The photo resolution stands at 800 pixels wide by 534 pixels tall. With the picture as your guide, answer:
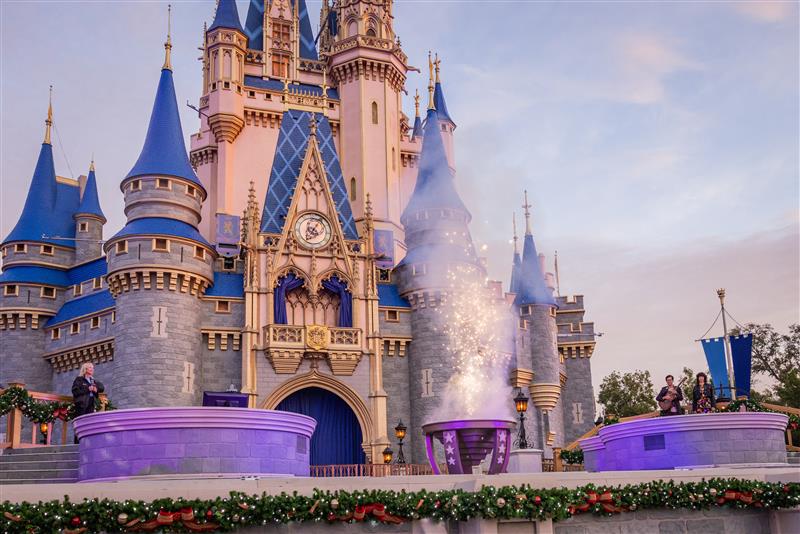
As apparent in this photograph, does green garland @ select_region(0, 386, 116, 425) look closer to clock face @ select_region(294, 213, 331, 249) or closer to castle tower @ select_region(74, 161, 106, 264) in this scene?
clock face @ select_region(294, 213, 331, 249)

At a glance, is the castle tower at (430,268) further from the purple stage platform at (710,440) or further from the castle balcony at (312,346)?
the purple stage platform at (710,440)

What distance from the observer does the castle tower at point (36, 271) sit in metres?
36.7

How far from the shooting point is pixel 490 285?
124ft

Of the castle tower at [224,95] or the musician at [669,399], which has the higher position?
the castle tower at [224,95]

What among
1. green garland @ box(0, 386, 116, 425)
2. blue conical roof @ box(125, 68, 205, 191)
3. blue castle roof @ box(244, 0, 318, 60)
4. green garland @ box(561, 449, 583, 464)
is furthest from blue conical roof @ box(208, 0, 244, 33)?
green garland @ box(561, 449, 583, 464)

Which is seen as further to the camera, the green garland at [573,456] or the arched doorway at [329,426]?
the arched doorway at [329,426]

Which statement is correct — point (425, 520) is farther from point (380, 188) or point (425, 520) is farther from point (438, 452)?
point (380, 188)

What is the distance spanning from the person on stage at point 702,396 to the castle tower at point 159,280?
18097mm

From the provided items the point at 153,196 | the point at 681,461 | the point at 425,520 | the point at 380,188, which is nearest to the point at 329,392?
the point at 153,196

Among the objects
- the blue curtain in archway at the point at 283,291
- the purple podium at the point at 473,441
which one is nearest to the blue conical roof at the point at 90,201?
the blue curtain in archway at the point at 283,291

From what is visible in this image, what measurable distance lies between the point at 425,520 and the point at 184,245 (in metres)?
21.5

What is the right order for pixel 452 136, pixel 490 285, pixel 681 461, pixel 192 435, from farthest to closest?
pixel 452 136 < pixel 490 285 < pixel 681 461 < pixel 192 435

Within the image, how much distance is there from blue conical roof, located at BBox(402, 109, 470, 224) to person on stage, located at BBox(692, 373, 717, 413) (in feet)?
60.8

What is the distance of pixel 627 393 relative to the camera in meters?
60.9
